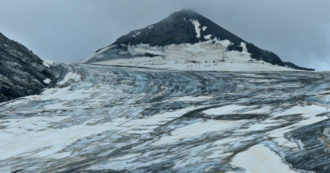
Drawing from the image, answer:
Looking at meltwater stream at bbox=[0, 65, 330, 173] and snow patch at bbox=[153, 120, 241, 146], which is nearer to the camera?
meltwater stream at bbox=[0, 65, 330, 173]

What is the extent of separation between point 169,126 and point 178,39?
112m

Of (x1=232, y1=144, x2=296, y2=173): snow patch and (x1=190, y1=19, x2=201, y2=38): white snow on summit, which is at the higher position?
(x1=190, y1=19, x2=201, y2=38): white snow on summit

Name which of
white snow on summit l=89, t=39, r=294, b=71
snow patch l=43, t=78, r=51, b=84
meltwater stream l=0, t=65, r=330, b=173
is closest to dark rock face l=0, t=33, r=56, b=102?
snow patch l=43, t=78, r=51, b=84

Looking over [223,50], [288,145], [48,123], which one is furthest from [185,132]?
[223,50]

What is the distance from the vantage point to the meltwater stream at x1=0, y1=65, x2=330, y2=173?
56.4 ft

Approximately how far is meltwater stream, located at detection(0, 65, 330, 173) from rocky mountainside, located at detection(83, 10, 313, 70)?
224ft

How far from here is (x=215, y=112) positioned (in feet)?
100

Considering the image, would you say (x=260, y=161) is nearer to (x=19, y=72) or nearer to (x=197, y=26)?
(x=19, y=72)

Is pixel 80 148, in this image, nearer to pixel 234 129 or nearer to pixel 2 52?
pixel 234 129

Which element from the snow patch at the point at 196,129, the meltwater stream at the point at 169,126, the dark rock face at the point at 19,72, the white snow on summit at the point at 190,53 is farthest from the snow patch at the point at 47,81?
the white snow on summit at the point at 190,53

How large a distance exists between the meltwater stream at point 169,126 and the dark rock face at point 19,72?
2.28 meters

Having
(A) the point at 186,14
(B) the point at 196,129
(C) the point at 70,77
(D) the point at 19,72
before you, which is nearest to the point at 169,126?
(B) the point at 196,129

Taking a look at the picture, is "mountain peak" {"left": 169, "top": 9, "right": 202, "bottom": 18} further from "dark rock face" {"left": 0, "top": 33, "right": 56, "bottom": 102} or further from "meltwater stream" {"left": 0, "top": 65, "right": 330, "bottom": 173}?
"meltwater stream" {"left": 0, "top": 65, "right": 330, "bottom": 173}

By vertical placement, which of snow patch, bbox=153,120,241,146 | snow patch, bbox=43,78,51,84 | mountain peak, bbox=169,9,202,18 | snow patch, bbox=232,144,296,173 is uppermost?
mountain peak, bbox=169,9,202,18
